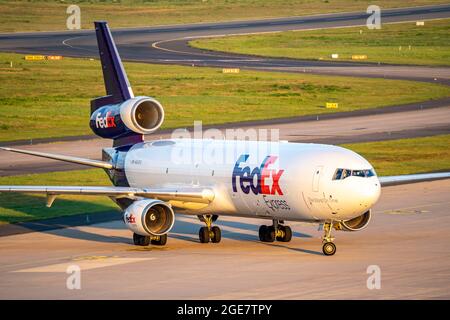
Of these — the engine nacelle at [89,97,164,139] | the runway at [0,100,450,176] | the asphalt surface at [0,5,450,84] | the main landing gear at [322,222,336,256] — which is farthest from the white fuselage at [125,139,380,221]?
the asphalt surface at [0,5,450,84]

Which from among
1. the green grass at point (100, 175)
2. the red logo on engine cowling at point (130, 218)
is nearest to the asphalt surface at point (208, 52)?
the green grass at point (100, 175)

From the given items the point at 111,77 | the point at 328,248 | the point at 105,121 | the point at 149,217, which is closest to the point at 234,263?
the point at 328,248

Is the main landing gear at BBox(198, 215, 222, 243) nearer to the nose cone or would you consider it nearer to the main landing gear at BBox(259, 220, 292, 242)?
the main landing gear at BBox(259, 220, 292, 242)

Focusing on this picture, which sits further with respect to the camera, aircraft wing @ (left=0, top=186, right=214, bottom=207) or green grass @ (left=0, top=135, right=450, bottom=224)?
green grass @ (left=0, top=135, right=450, bottom=224)

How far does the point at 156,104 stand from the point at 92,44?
111466 millimetres

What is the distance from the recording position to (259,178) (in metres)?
46.5

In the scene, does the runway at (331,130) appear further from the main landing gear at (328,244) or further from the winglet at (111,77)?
the main landing gear at (328,244)

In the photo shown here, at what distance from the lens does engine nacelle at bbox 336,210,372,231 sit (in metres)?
47.0

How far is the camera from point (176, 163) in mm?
50438

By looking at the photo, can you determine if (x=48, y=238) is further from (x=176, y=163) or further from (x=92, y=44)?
(x=92, y=44)

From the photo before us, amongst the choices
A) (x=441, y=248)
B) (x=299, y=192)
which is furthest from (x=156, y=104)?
(x=441, y=248)

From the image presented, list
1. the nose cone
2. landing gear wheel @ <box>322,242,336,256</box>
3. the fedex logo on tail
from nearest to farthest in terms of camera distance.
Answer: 1. the nose cone
2. landing gear wheel @ <box>322,242,336,256</box>
3. the fedex logo on tail

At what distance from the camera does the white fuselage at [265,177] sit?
4456 centimetres

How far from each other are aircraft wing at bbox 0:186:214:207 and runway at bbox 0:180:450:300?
202 centimetres
